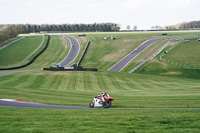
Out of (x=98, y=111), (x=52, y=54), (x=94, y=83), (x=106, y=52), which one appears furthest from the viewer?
(x=52, y=54)

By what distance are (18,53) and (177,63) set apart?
67.5 meters

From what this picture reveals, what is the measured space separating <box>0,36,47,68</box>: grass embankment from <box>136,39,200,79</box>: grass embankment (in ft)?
151

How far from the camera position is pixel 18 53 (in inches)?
4560

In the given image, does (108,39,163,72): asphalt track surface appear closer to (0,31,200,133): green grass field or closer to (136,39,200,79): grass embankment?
(136,39,200,79): grass embankment

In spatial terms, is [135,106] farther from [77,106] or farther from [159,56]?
[159,56]

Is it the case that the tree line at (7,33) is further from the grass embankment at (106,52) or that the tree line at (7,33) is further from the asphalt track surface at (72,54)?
the grass embankment at (106,52)

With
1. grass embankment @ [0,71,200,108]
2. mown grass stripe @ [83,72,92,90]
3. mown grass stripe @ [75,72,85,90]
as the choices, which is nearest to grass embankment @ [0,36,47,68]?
mown grass stripe @ [75,72,85,90]

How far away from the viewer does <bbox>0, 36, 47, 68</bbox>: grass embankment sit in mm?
101600

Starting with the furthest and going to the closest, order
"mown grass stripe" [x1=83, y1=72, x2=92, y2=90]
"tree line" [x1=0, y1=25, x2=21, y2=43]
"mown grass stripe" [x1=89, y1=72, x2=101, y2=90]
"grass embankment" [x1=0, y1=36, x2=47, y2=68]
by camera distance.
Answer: "tree line" [x1=0, y1=25, x2=21, y2=43]
"grass embankment" [x1=0, y1=36, x2=47, y2=68]
"mown grass stripe" [x1=89, y1=72, x2=101, y2=90]
"mown grass stripe" [x1=83, y1=72, x2=92, y2=90]

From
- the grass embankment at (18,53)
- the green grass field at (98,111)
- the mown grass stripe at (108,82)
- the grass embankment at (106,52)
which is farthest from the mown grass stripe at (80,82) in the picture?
the grass embankment at (18,53)

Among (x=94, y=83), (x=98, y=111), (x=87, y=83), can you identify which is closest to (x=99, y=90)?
(x=87, y=83)

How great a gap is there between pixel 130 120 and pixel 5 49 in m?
116

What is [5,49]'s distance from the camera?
4892 inches

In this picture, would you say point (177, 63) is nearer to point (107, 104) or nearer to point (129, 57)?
point (129, 57)
